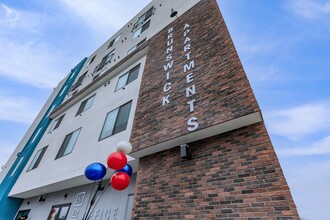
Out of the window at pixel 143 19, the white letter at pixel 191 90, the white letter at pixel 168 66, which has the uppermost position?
the window at pixel 143 19

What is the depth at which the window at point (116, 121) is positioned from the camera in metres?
7.47

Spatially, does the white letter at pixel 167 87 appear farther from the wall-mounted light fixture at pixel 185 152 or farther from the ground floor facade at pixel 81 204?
the ground floor facade at pixel 81 204

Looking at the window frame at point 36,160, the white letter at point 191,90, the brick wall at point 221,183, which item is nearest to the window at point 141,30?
the white letter at point 191,90

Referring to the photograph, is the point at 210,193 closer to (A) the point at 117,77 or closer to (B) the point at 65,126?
(A) the point at 117,77

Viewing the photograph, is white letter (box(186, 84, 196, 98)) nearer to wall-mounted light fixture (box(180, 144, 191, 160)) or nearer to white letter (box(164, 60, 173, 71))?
wall-mounted light fixture (box(180, 144, 191, 160))

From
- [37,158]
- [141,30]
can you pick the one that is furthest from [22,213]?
[141,30]

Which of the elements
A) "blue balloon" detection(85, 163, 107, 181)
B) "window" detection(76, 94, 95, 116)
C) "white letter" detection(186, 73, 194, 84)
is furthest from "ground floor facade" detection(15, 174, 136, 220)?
"window" detection(76, 94, 95, 116)

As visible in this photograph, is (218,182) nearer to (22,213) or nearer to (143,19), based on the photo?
(22,213)

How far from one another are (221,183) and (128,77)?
7440 mm

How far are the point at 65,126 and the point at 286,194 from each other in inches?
471

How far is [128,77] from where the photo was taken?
31.9 feet

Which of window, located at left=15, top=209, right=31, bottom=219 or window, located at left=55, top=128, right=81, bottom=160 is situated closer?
window, located at left=55, top=128, right=81, bottom=160

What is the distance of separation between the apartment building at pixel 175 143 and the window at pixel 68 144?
0.29 feet

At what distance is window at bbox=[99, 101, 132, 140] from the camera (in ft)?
24.5
